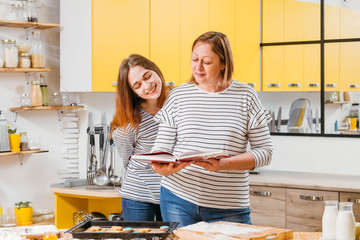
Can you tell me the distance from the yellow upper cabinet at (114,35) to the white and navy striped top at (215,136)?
1.66 meters

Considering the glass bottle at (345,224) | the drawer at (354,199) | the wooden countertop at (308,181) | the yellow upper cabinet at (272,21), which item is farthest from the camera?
the yellow upper cabinet at (272,21)

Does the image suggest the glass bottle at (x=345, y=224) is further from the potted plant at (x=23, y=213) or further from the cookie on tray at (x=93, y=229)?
the potted plant at (x=23, y=213)

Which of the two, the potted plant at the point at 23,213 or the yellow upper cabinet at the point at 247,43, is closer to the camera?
the potted plant at the point at 23,213

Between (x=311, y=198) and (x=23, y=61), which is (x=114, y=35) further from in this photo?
(x=311, y=198)

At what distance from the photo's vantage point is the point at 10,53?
12.4ft

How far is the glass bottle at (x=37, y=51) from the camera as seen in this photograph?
3.91 m

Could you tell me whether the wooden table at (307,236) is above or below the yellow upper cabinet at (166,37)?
below

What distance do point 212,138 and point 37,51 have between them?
7.11 feet

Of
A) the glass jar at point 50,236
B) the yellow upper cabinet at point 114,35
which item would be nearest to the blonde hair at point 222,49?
the glass jar at point 50,236

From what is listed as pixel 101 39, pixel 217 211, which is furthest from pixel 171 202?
pixel 101 39

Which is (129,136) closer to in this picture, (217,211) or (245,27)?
(217,211)

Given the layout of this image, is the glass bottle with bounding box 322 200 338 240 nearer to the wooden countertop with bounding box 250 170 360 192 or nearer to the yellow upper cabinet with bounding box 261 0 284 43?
the wooden countertop with bounding box 250 170 360 192

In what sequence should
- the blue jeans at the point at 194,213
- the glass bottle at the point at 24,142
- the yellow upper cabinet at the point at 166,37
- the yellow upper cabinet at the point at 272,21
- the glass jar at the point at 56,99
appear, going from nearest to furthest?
the blue jeans at the point at 194,213 < the glass bottle at the point at 24,142 < the yellow upper cabinet at the point at 166,37 < the glass jar at the point at 56,99 < the yellow upper cabinet at the point at 272,21

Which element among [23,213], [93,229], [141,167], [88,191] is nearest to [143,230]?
[93,229]
